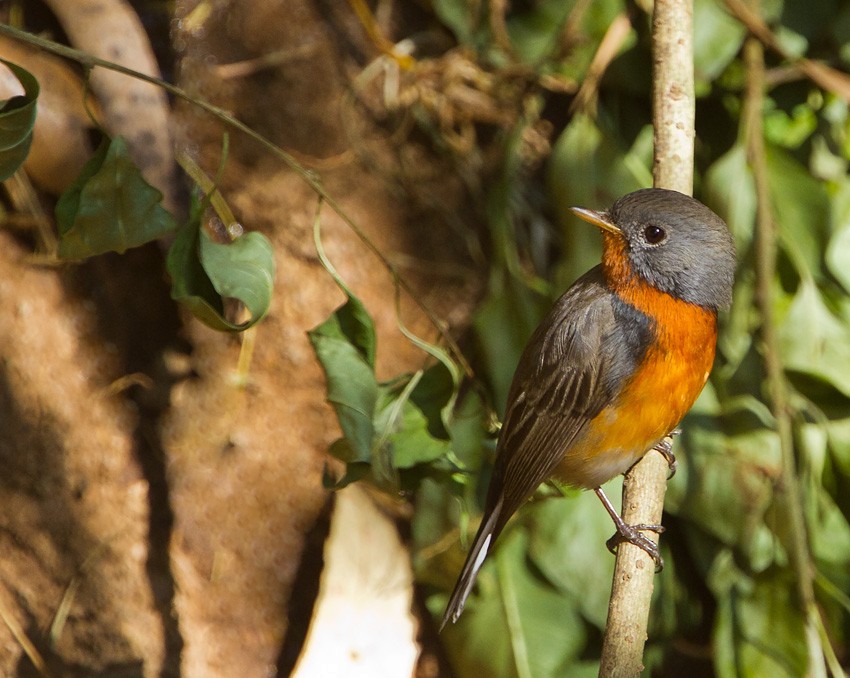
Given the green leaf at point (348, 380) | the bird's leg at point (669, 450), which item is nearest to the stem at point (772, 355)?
the bird's leg at point (669, 450)

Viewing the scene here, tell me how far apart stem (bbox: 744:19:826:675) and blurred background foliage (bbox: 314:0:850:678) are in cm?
3

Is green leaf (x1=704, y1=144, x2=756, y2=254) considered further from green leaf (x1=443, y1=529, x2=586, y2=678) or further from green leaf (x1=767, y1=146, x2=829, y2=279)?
green leaf (x1=443, y1=529, x2=586, y2=678)

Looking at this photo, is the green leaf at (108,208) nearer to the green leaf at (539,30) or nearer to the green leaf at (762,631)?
the green leaf at (539,30)

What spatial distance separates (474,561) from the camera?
2.77 m

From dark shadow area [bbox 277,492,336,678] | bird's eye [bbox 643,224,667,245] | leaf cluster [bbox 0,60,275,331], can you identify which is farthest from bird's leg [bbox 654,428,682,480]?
leaf cluster [bbox 0,60,275,331]

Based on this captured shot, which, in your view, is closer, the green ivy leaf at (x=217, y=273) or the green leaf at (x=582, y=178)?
the green ivy leaf at (x=217, y=273)

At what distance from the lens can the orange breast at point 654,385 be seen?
2674mm

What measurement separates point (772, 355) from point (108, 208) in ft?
6.86

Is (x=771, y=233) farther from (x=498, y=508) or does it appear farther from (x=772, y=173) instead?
(x=498, y=508)

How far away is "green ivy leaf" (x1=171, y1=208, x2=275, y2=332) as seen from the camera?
84.5 inches

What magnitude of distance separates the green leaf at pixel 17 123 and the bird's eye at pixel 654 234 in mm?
1591

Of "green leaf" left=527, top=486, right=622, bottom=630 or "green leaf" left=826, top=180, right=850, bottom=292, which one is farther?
"green leaf" left=826, top=180, right=850, bottom=292

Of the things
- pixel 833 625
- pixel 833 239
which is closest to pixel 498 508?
pixel 833 625

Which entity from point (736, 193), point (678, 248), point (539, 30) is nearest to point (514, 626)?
point (678, 248)
